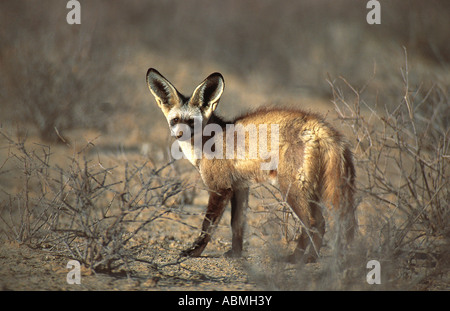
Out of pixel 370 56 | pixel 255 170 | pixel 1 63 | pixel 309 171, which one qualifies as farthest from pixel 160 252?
pixel 370 56

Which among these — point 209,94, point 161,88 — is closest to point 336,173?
point 209,94

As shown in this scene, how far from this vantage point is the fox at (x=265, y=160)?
15.2ft

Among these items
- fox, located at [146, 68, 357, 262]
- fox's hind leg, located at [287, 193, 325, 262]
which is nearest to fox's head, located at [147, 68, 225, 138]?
fox, located at [146, 68, 357, 262]

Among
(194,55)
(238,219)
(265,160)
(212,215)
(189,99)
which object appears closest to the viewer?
(265,160)

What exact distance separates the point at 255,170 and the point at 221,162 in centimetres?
38

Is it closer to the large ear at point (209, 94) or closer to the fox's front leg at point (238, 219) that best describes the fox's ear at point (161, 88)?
the large ear at point (209, 94)

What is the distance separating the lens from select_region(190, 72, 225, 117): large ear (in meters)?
5.27

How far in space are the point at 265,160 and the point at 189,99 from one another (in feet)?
3.70

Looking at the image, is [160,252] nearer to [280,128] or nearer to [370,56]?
[280,128]

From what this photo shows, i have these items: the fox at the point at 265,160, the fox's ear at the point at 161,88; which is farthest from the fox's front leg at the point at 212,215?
the fox's ear at the point at 161,88

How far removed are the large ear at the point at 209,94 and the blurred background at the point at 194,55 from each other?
3.44 ft

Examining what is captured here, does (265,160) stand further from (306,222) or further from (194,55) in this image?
(194,55)

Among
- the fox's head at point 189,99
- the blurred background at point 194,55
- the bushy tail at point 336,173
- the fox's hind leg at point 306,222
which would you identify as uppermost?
the blurred background at point 194,55

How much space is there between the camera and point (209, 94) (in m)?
5.40
